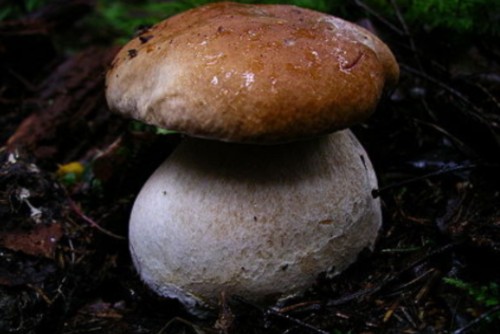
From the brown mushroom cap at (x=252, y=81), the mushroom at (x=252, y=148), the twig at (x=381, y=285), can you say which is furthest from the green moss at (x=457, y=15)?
the twig at (x=381, y=285)

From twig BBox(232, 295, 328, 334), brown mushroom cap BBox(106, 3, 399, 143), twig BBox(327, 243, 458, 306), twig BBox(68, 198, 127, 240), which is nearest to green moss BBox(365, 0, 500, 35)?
brown mushroom cap BBox(106, 3, 399, 143)

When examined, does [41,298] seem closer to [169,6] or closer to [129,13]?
[169,6]

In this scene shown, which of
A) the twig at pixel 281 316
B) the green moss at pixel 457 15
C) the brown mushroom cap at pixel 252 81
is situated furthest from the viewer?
the green moss at pixel 457 15

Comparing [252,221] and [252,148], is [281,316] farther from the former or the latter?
[252,148]

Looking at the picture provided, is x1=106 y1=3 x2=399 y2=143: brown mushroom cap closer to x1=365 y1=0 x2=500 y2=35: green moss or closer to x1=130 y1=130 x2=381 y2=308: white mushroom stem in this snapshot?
x1=130 y1=130 x2=381 y2=308: white mushroom stem

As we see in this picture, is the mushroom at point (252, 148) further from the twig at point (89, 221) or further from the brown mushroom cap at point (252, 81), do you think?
the twig at point (89, 221)

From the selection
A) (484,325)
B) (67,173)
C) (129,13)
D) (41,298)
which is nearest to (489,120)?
(484,325)

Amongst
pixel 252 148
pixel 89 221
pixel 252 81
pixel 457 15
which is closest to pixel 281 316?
pixel 252 148
